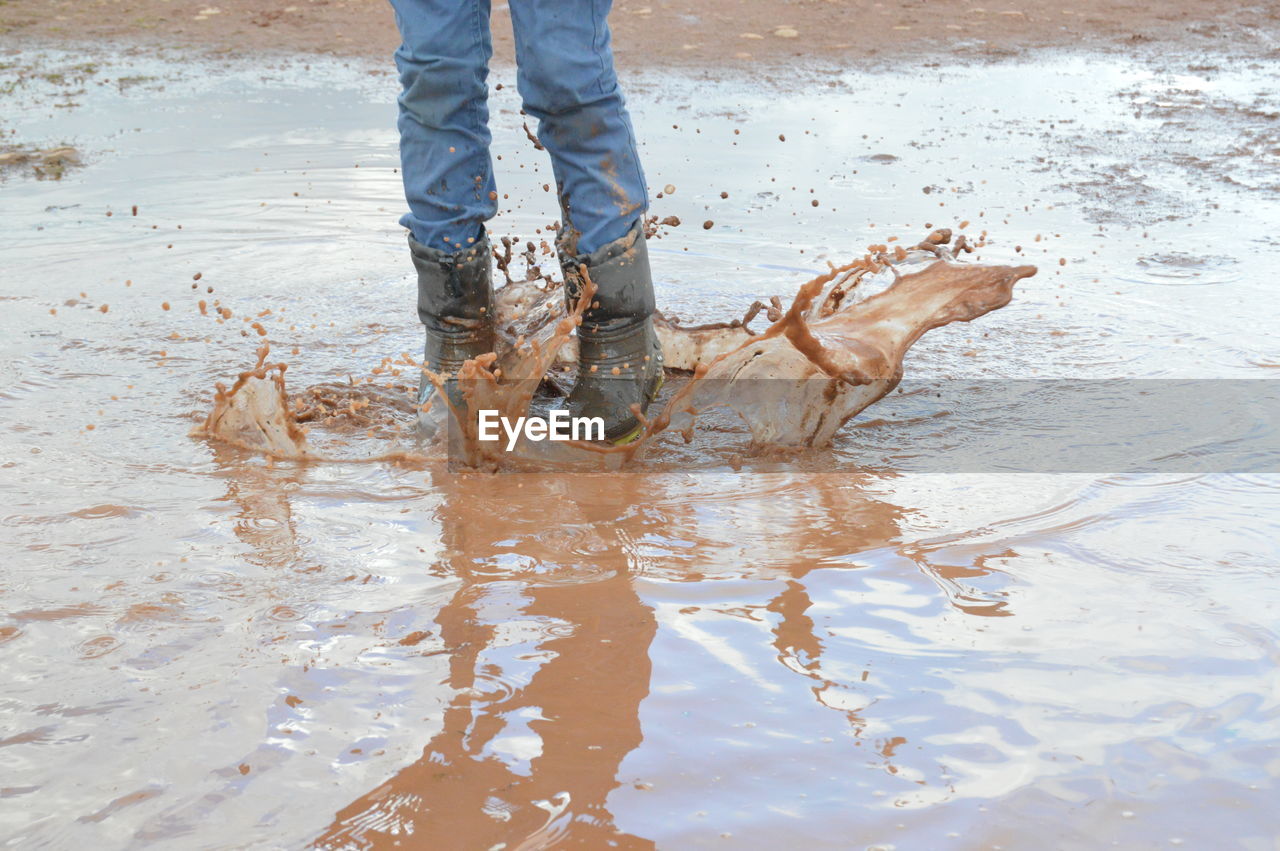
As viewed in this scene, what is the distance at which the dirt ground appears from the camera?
23.6 ft

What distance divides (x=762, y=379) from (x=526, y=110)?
29.5 inches

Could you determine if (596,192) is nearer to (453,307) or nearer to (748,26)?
→ (453,307)

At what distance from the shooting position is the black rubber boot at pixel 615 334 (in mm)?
2518

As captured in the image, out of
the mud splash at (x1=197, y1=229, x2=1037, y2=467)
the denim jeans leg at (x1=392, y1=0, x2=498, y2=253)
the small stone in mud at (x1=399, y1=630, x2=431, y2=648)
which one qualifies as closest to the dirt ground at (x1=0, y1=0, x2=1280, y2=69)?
the mud splash at (x1=197, y1=229, x2=1037, y2=467)

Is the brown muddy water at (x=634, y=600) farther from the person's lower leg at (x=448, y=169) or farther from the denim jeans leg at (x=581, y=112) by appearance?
the denim jeans leg at (x=581, y=112)

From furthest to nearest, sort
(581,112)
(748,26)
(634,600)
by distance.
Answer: (748,26) < (581,112) < (634,600)

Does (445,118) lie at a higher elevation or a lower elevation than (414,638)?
higher

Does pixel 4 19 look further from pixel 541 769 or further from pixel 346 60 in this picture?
pixel 541 769

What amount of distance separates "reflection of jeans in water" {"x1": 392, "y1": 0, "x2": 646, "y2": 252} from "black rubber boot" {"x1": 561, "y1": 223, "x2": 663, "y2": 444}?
0.05 metres

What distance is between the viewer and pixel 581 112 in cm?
241

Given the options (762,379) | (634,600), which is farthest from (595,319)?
(634,600)

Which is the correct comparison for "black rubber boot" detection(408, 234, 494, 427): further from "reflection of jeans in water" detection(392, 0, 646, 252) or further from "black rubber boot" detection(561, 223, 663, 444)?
"black rubber boot" detection(561, 223, 663, 444)

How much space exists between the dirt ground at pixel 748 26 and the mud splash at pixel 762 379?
439 cm

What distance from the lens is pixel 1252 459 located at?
240 centimetres
